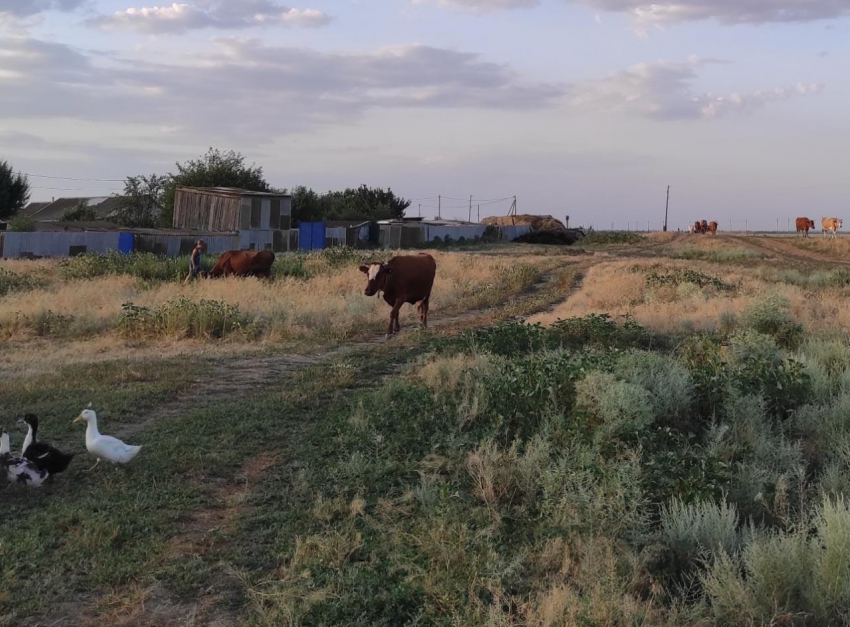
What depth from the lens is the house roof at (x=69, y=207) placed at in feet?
203

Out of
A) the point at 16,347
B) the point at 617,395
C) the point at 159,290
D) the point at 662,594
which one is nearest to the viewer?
the point at 662,594

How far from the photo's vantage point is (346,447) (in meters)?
7.54

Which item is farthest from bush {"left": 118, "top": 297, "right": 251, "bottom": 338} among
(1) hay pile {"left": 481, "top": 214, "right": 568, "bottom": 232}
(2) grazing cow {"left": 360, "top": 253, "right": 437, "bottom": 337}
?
(1) hay pile {"left": 481, "top": 214, "right": 568, "bottom": 232}

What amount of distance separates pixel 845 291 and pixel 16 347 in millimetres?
19669

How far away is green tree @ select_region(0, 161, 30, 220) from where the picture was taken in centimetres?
4959

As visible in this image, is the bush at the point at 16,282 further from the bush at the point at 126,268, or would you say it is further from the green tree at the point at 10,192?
the green tree at the point at 10,192

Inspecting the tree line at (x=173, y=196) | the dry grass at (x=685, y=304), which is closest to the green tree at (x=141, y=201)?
the tree line at (x=173, y=196)

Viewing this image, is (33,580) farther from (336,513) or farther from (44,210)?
(44,210)

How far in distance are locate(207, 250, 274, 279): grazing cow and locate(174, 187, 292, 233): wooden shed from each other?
1797 centimetres

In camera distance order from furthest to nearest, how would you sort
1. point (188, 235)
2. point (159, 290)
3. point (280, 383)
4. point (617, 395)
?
point (188, 235) → point (159, 290) → point (280, 383) → point (617, 395)

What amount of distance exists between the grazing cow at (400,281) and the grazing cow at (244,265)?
28.5ft

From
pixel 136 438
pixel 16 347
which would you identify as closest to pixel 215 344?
pixel 16 347

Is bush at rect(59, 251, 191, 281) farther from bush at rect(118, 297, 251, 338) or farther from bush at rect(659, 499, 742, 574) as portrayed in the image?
bush at rect(659, 499, 742, 574)

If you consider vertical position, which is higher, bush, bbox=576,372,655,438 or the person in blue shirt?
the person in blue shirt
